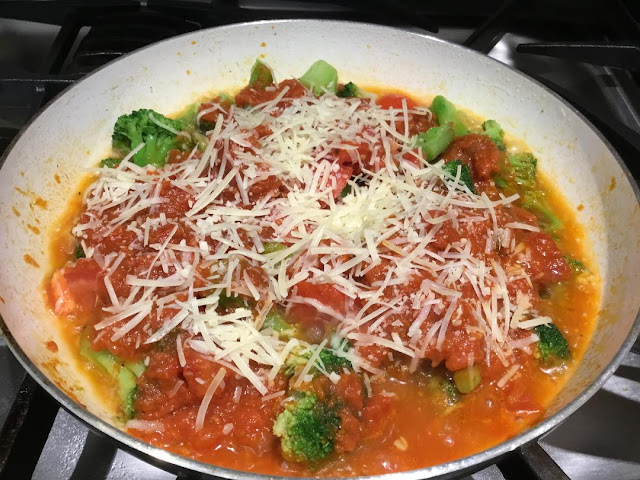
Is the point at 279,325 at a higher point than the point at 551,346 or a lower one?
lower

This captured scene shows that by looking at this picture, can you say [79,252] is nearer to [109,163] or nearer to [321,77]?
[109,163]

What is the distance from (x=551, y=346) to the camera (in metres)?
1.94

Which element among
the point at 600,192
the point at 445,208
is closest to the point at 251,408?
the point at 445,208

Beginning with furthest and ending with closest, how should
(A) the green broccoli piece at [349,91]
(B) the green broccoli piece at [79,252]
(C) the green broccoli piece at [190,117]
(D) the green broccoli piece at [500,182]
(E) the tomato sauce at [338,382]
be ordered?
(A) the green broccoli piece at [349,91], (C) the green broccoli piece at [190,117], (D) the green broccoli piece at [500,182], (B) the green broccoli piece at [79,252], (E) the tomato sauce at [338,382]

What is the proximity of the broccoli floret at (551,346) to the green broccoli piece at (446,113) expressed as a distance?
1112 mm

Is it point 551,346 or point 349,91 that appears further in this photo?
point 349,91

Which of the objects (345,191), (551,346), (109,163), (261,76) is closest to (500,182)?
(345,191)

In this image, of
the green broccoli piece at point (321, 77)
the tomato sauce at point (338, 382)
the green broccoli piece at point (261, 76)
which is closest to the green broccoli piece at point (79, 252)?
the tomato sauce at point (338, 382)

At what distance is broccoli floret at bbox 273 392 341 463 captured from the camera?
161 centimetres

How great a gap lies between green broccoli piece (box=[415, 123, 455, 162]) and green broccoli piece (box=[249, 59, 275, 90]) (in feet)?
2.65

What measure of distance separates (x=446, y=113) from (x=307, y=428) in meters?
1.73

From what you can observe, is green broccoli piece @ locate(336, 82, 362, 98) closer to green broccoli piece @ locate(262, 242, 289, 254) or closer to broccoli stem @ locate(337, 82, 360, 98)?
broccoli stem @ locate(337, 82, 360, 98)

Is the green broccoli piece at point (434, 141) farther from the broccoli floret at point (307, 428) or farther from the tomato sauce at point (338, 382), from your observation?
the broccoli floret at point (307, 428)

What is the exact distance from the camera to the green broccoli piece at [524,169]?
2547 millimetres
